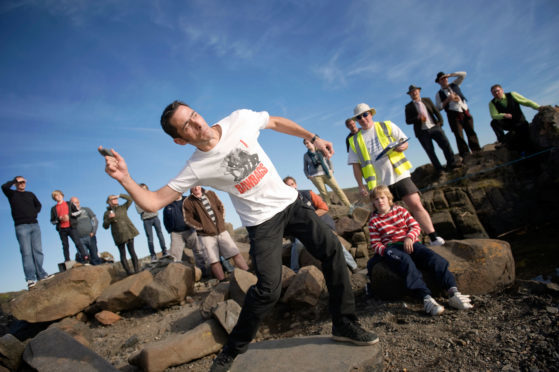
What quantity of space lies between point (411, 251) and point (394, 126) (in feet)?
7.21

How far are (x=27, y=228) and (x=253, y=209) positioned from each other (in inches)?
292

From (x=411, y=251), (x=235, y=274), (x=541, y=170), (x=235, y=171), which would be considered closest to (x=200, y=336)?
(x=235, y=274)

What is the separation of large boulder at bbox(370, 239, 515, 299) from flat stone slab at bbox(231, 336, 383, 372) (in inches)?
59.1

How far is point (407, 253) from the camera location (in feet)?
13.1

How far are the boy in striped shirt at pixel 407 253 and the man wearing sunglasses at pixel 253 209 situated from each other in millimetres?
1290

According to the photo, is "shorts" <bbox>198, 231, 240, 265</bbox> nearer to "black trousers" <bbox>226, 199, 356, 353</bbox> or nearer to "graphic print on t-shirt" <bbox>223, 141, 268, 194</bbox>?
"black trousers" <bbox>226, 199, 356, 353</bbox>

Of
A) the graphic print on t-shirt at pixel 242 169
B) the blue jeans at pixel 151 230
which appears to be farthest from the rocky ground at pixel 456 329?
the blue jeans at pixel 151 230

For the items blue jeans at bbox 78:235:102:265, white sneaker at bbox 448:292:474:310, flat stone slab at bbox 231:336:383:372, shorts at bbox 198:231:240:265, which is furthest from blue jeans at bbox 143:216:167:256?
white sneaker at bbox 448:292:474:310

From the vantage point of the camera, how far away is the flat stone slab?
101 inches

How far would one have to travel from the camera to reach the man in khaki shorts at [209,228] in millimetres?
6797

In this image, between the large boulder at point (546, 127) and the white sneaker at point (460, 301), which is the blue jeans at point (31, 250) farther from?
the large boulder at point (546, 127)

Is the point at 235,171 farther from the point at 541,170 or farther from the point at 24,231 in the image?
the point at 541,170

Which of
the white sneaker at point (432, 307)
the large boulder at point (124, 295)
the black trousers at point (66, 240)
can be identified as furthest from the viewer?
the black trousers at point (66, 240)

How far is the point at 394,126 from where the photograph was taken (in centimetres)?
513
